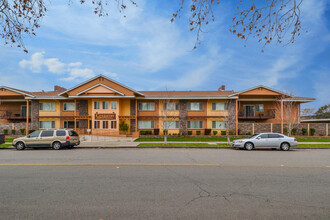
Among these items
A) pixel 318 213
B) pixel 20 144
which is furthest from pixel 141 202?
pixel 20 144

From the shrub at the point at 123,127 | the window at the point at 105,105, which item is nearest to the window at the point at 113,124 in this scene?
the shrub at the point at 123,127

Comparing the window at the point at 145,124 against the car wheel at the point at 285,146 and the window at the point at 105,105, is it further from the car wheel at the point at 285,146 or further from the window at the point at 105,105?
the car wheel at the point at 285,146

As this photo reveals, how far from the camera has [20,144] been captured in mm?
15203

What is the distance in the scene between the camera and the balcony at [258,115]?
2898 cm

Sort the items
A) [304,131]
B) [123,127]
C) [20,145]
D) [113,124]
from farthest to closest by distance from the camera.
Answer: [113,124] → [123,127] → [304,131] → [20,145]

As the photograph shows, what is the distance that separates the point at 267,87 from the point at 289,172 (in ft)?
77.8

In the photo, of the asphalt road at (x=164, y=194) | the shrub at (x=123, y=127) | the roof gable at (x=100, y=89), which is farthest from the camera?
the roof gable at (x=100, y=89)

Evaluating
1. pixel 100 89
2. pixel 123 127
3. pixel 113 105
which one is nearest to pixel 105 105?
pixel 113 105

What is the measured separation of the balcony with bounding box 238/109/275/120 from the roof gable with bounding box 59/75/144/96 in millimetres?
16016

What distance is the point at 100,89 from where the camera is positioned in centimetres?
2750

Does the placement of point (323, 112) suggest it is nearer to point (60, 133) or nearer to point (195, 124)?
point (195, 124)

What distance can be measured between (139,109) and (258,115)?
61.9ft

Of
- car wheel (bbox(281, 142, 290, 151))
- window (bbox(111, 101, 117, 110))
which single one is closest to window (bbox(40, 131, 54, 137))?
window (bbox(111, 101, 117, 110))

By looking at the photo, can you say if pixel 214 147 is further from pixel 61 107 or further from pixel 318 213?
pixel 61 107
